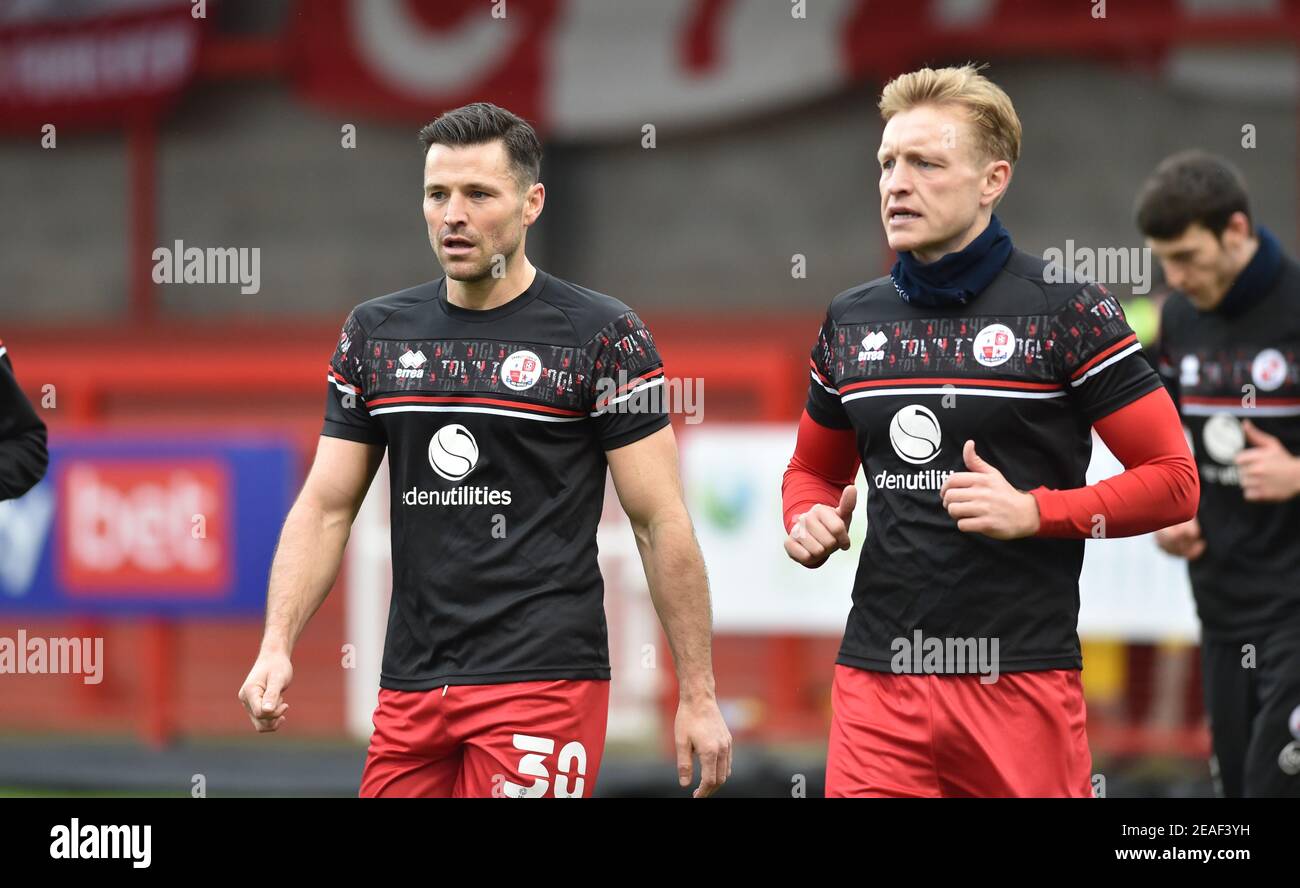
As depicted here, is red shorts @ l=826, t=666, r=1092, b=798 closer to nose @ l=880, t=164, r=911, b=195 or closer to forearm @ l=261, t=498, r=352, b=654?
nose @ l=880, t=164, r=911, b=195

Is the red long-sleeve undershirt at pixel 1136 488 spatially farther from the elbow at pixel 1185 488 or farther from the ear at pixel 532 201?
the ear at pixel 532 201

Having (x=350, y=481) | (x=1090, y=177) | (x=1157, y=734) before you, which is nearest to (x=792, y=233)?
(x=1090, y=177)

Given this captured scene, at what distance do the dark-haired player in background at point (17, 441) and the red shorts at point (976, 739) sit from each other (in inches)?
104

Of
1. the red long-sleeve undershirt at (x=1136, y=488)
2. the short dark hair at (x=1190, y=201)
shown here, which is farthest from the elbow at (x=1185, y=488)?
the short dark hair at (x=1190, y=201)

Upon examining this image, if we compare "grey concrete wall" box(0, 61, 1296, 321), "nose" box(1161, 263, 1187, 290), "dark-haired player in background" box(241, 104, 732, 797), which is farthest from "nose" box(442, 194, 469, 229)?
"grey concrete wall" box(0, 61, 1296, 321)

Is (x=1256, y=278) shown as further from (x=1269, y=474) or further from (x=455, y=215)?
(x=455, y=215)

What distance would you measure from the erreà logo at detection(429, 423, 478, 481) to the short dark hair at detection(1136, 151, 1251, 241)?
2.38m

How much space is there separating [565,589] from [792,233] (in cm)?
884

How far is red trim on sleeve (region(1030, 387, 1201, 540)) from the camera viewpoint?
404 cm

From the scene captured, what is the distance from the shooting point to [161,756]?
10492 mm

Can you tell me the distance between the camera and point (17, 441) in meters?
5.55

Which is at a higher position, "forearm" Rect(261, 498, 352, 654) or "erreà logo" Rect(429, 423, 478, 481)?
"erreà logo" Rect(429, 423, 478, 481)

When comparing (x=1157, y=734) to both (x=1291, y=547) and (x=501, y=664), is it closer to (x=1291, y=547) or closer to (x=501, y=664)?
(x=1291, y=547)

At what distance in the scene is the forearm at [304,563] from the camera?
179 inches
